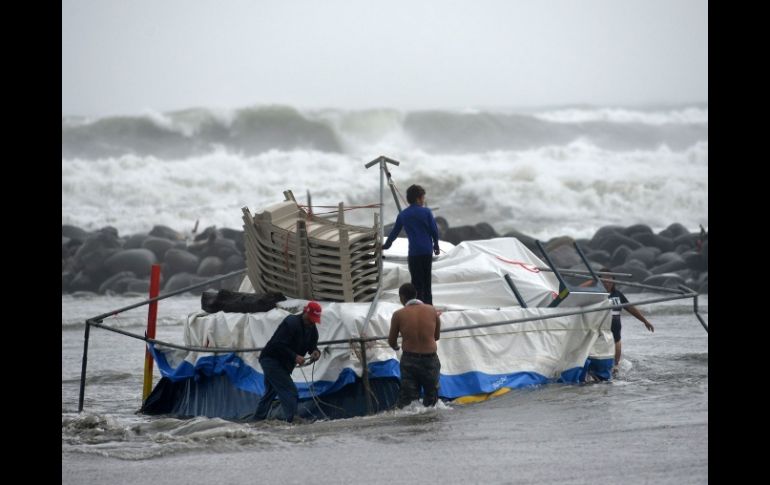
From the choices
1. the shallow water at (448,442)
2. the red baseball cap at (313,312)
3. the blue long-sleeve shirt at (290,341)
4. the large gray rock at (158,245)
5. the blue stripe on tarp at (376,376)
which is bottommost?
the shallow water at (448,442)

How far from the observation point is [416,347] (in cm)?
1212

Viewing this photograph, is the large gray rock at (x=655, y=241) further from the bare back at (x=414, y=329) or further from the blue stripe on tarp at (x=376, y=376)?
the bare back at (x=414, y=329)

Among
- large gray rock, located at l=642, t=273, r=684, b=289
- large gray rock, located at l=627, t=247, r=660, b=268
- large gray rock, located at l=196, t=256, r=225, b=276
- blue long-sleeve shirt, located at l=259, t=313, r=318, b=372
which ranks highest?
large gray rock, located at l=627, t=247, r=660, b=268

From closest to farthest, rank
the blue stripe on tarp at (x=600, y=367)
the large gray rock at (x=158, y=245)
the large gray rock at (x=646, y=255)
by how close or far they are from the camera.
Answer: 1. the blue stripe on tarp at (x=600, y=367)
2. the large gray rock at (x=646, y=255)
3. the large gray rock at (x=158, y=245)

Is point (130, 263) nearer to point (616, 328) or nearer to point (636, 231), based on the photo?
point (636, 231)

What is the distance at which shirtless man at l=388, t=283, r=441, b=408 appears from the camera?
39.7 ft

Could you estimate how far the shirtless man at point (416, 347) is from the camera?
12.1 metres

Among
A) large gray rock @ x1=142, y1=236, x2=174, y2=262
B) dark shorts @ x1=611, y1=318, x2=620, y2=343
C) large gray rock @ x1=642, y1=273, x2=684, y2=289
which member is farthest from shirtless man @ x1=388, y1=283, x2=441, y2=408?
large gray rock @ x1=142, y1=236, x2=174, y2=262

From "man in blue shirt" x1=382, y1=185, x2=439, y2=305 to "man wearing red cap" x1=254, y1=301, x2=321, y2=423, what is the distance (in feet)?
4.80

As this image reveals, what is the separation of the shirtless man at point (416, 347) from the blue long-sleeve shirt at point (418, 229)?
115 centimetres

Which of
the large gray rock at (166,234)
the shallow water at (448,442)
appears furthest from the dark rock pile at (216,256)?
the shallow water at (448,442)

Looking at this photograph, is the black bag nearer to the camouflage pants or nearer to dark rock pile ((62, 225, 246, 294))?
the camouflage pants

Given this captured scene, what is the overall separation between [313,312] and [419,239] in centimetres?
171

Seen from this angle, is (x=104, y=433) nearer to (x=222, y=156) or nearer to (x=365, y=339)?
(x=365, y=339)
